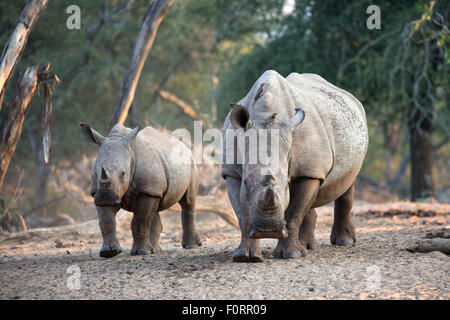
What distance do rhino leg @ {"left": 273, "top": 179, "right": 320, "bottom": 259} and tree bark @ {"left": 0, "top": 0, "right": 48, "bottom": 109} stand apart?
4.09 metres

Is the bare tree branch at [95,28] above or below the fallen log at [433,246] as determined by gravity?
above

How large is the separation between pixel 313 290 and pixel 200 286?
0.99 meters

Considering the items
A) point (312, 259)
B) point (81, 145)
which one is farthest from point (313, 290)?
point (81, 145)

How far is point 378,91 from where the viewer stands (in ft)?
53.7

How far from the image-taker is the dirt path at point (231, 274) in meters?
5.29

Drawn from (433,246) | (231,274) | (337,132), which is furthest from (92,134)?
(433,246)

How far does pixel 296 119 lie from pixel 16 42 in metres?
4.12

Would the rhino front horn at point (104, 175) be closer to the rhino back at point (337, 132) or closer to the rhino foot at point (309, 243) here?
the rhino back at point (337, 132)

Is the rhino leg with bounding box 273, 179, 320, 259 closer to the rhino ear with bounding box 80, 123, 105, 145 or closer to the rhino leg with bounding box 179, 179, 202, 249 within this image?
Result: the rhino leg with bounding box 179, 179, 202, 249

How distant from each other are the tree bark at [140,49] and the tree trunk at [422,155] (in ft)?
25.6

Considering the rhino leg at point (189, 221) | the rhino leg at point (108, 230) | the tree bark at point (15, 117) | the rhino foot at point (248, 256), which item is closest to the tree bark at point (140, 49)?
the tree bark at point (15, 117)

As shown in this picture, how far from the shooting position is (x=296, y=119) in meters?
6.43

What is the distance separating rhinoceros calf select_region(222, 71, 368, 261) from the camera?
232 inches
